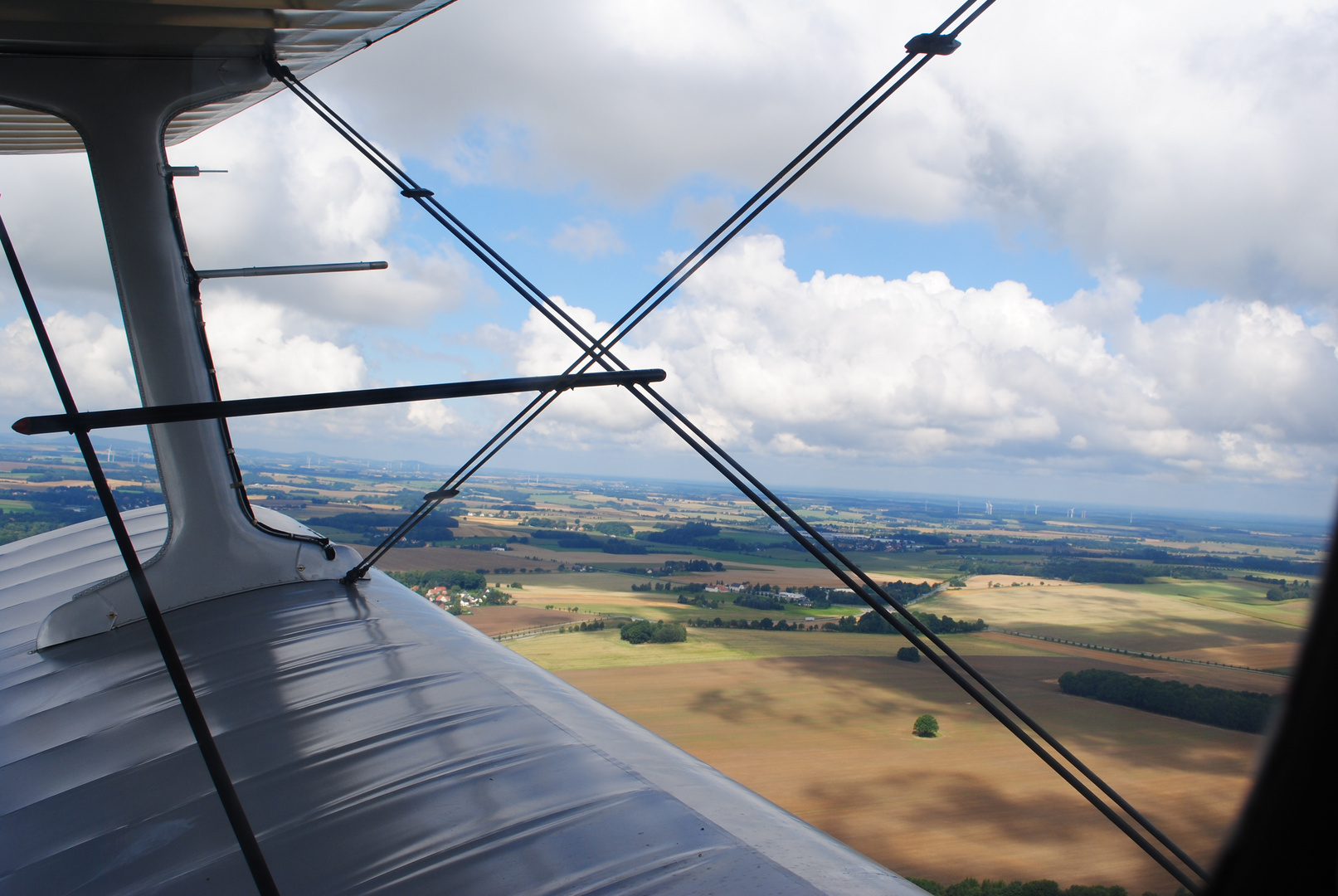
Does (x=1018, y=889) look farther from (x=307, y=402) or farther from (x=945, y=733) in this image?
(x=307, y=402)

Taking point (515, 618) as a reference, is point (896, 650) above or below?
below

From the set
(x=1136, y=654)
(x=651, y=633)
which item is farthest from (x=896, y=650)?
(x=651, y=633)

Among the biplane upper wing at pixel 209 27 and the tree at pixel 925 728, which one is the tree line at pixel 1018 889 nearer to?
the tree at pixel 925 728

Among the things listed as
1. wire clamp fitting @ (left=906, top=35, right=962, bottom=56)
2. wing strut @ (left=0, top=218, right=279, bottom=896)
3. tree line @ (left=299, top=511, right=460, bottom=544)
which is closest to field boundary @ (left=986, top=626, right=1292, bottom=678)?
tree line @ (left=299, top=511, right=460, bottom=544)

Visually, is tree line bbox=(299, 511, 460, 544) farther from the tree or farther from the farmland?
the tree

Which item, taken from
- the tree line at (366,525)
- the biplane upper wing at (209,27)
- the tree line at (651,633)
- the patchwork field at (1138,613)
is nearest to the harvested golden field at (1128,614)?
the patchwork field at (1138,613)

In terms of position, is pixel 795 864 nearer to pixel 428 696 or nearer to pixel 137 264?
pixel 428 696
